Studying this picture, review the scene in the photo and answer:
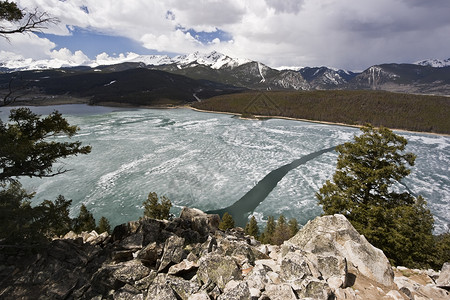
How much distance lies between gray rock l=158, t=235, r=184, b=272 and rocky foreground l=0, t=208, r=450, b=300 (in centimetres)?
4

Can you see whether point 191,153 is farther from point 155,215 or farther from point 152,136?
point 155,215

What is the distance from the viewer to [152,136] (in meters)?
77.1

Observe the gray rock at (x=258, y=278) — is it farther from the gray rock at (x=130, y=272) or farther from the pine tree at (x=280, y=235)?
the pine tree at (x=280, y=235)

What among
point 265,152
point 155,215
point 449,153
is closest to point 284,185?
point 265,152

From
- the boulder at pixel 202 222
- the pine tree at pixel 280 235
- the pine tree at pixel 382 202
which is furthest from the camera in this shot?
the pine tree at pixel 280 235

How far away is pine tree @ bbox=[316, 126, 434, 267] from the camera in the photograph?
15002mm

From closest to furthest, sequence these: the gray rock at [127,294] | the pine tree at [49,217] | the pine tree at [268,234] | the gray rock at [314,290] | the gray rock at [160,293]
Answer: the gray rock at [314,290], the gray rock at [160,293], the gray rock at [127,294], the pine tree at [49,217], the pine tree at [268,234]

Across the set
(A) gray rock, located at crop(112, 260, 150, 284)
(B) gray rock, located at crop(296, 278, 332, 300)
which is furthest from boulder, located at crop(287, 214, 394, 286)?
(A) gray rock, located at crop(112, 260, 150, 284)

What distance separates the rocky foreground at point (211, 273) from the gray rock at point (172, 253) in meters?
0.04

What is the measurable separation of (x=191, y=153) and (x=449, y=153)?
85435mm

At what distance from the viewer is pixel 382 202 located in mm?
16344

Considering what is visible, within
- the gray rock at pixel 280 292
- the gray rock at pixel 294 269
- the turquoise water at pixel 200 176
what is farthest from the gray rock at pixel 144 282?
the turquoise water at pixel 200 176

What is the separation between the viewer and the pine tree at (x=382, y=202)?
15002 millimetres

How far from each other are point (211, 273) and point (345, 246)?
659cm
